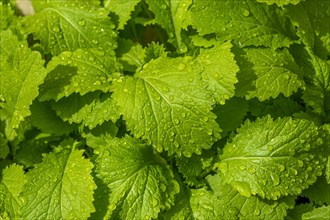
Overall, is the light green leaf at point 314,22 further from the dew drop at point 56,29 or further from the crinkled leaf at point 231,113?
the dew drop at point 56,29

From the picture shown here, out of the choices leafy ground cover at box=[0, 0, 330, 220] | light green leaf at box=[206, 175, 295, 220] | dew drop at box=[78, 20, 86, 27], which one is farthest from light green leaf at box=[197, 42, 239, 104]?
dew drop at box=[78, 20, 86, 27]

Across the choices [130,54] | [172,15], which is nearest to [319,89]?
[172,15]

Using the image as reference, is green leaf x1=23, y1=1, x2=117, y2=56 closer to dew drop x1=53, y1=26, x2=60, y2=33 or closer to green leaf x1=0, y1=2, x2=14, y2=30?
dew drop x1=53, y1=26, x2=60, y2=33

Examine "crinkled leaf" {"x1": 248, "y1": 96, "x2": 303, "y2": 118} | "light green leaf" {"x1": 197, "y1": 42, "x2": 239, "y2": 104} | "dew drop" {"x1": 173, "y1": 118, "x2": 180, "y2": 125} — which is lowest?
"crinkled leaf" {"x1": 248, "y1": 96, "x2": 303, "y2": 118}

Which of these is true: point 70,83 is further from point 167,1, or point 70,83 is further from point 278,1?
point 278,1

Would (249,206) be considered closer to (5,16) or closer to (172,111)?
(172,111)

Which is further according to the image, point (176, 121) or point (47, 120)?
point (47, 120)

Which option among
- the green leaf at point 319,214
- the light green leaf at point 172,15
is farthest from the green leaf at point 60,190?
the green leaf at point 319,214
